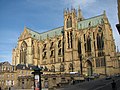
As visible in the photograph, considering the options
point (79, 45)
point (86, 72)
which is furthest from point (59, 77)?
point (79, 45)

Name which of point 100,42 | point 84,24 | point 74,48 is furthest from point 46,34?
point 100,42

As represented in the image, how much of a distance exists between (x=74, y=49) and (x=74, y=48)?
14.8 inches

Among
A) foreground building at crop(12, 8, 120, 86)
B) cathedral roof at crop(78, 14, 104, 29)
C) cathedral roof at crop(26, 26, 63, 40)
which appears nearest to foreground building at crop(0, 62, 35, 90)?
foreground building at crop(12, 8, 120, 86)

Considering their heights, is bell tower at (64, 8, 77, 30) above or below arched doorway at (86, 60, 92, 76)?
above

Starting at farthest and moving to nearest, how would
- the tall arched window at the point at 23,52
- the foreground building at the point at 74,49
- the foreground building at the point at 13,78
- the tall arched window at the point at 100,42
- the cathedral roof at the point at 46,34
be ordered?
the cathedral roof at the point at 46,34 < the tall arched window at the point at 23,52 < the tall arched window at the point at 100,42 < the foreground building at the point at 74,49 < the foreground building at the point at 13,78

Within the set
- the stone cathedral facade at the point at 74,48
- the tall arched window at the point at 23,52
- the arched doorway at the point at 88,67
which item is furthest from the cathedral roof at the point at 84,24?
the arched doorway at the point at 88,67

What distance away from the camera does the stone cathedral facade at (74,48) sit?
209 ft

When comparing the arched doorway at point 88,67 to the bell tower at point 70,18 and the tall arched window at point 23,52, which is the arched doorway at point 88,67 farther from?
the tall arched window at point 23,52

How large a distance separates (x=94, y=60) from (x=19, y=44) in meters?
39.1

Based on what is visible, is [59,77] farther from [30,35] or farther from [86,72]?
[30,35]

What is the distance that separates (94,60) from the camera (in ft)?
211

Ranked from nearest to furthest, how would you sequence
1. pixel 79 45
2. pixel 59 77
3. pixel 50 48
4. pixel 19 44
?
pixel 59 77, pixel 79 45, pixel 50 48, pixel 19 44

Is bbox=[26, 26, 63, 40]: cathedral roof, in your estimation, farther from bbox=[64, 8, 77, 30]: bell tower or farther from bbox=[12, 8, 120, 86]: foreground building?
bbox=[64, 8, 77, 30]: bell tower

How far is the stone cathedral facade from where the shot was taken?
2508 inches
